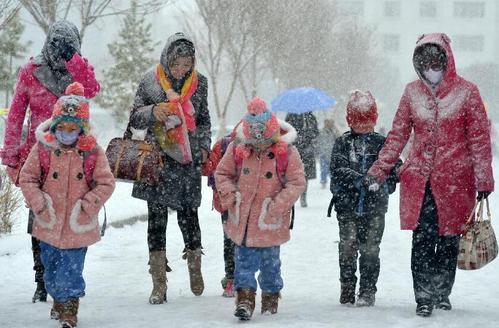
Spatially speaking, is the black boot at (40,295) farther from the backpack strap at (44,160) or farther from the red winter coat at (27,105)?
the backpack strap at (44,160)

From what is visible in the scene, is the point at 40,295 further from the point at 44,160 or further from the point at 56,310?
the point at 44,160

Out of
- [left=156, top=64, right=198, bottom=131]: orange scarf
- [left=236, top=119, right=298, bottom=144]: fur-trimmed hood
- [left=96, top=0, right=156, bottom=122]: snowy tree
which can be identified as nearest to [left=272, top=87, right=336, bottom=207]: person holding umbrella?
[left=156, top=64, right=198, bottom=131]: orange scarf

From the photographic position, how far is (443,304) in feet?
21.2

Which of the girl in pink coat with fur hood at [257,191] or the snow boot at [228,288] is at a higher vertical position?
the girl in pink coat with fur hood at [257,191]

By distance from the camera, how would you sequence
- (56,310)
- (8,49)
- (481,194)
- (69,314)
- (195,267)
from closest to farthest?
(69,314)
(56,310)
(481,194)
(195,267)
(8,49)

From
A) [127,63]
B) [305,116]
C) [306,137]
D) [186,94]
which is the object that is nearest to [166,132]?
[186,94]

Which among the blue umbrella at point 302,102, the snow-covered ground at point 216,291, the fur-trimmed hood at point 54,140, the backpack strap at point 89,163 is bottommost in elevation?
the snow-covered ground at point 216,291

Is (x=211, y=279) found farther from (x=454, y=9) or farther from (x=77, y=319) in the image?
(x=454, y=9)

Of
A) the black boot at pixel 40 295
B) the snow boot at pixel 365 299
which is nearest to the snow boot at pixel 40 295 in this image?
the black boot at pixel 40 295

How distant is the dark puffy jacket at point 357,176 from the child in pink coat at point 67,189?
181cm

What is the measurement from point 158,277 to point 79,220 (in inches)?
45.3

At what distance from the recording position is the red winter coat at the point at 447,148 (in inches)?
241

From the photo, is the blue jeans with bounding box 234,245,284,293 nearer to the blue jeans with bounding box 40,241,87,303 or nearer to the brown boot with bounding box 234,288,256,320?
the brown boot with bounding box 234,288,256,320

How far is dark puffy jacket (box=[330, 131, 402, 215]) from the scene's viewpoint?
6719 mm
